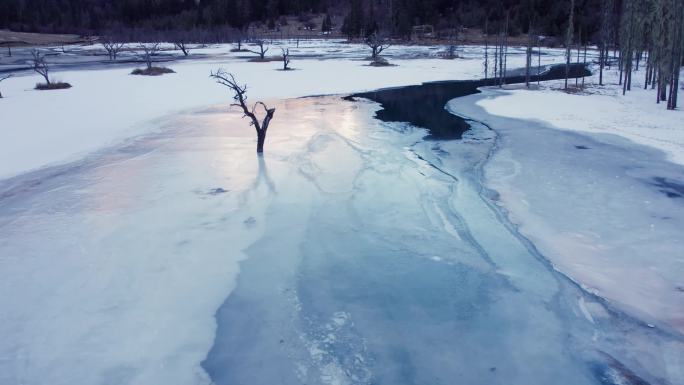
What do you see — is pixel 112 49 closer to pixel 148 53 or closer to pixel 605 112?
pixel 148 53

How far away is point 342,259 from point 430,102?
73.4ft

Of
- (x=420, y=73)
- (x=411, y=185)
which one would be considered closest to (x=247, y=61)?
(x=420, y=73)

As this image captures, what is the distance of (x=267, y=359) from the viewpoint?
644cm

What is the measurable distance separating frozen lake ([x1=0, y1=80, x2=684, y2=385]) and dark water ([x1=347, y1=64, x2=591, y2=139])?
7.87 metres

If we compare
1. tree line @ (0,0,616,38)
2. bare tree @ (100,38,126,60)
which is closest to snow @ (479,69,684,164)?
bare tree @ (100,38,126,60)

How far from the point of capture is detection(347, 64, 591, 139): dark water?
22217 mm

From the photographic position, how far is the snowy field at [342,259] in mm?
6438

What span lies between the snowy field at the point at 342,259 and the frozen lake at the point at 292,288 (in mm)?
37

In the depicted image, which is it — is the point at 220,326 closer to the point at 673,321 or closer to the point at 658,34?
the point at 673,321

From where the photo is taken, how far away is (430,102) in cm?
3002

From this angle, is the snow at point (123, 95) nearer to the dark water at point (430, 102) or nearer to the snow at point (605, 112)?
the dark water at point (430, 102)

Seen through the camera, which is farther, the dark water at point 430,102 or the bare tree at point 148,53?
the bare tree at point 148,53

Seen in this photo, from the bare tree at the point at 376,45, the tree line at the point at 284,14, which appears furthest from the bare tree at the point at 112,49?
the tree line at the point at 284,14

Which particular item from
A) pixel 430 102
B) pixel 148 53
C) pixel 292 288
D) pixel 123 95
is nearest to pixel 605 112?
pixel 430 102
